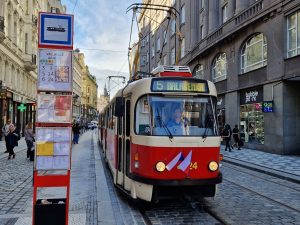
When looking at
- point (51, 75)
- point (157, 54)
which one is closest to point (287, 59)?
point (51, 75)

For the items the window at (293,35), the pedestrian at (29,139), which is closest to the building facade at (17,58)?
the pedestrian at (29,139)

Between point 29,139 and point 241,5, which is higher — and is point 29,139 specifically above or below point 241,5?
below

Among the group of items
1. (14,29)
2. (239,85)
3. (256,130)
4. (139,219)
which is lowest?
(139,219)

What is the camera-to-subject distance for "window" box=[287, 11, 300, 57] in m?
18.4

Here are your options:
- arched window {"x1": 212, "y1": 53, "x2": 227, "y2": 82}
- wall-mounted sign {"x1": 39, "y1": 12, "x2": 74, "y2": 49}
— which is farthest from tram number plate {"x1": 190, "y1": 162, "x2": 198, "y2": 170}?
arched window {"x1": 212, "y1": 53, "x2": 227, "y2": 82}

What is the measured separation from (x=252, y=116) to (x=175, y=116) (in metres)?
16.9

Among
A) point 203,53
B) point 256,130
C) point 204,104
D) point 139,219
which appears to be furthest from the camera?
point 203,53

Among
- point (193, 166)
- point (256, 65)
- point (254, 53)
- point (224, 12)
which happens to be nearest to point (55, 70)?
point (193, 166)

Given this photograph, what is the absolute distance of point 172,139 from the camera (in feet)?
22.6

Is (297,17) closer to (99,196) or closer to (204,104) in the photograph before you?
(204,104)

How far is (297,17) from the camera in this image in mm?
18391

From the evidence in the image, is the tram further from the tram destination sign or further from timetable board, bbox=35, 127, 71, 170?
timetable board, bbox=35, 127, 71, 170

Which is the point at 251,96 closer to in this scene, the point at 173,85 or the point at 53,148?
the point at 173,85

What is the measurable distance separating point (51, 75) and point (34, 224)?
203cm
